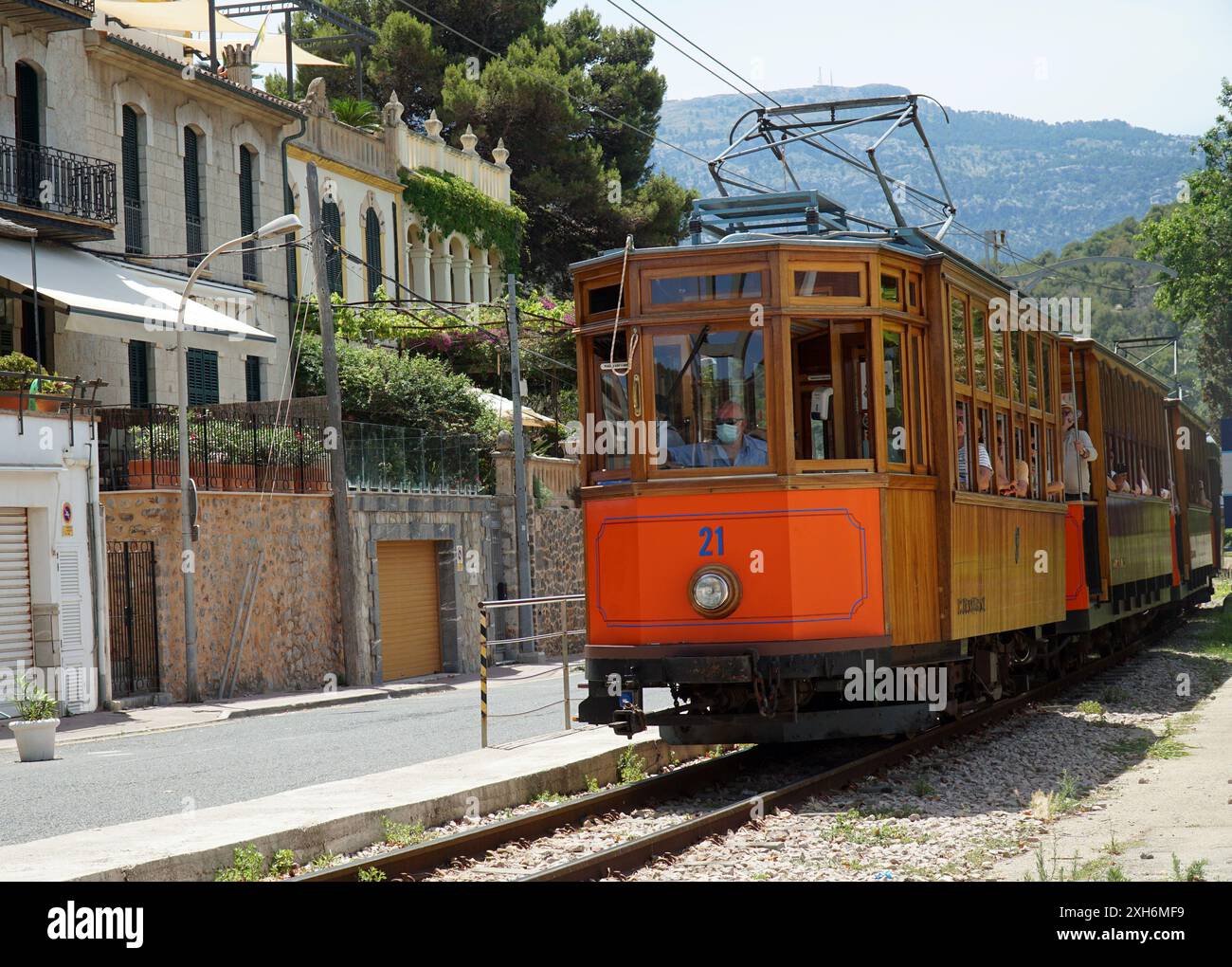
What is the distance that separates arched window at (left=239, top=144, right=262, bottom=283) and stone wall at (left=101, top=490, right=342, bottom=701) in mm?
7465

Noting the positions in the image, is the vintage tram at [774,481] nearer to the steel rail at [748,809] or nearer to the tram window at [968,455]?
the tram window at [968,455]

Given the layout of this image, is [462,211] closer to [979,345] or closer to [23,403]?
[23,403]

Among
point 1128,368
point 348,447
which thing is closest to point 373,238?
point 348,447

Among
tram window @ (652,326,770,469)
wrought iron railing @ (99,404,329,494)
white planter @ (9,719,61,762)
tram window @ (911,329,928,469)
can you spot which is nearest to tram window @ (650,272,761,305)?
tram window @ (652,326,770,469)

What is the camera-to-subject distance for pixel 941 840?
9.70 metres

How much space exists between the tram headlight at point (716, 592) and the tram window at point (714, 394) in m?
0.74

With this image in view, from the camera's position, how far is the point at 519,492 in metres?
35.2

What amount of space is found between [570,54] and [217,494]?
33.4 metres

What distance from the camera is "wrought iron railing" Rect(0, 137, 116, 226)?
89.5ft

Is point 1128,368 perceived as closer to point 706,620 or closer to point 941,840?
point 706,620

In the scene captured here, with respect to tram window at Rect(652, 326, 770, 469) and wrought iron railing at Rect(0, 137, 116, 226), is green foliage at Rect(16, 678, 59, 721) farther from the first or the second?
wrought iron railing at Rect(0, 137, 116, 226)

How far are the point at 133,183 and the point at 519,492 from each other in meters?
9.86

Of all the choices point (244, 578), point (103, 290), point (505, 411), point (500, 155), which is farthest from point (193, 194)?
point (500, 155)

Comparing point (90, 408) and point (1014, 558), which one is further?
point (90, 408)
